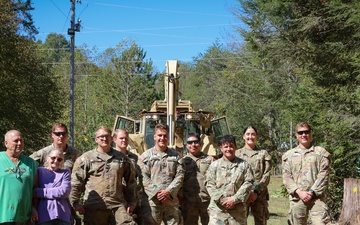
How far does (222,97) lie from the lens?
4878 cm

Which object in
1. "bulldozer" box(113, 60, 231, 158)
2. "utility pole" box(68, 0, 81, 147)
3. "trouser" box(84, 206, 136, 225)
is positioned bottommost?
"trouser" box(84, 206, 136, 225)

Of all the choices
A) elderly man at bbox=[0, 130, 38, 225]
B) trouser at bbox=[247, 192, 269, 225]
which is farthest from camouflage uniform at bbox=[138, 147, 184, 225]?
elderly man at bbox=[0, 130, 38, 225]

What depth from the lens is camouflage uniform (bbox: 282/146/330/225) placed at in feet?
28.4

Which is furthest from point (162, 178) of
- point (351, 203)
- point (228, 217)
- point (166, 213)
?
point (351, 203)

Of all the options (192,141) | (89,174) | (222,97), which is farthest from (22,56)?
(222,97)

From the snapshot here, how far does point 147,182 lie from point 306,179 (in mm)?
2331

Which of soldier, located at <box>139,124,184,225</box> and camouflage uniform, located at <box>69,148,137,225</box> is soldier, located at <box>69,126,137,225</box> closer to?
camouflage uniform, located at <box>69,148,137,225</box>

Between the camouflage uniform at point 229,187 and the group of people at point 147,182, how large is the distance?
0.01 meters

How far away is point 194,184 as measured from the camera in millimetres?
9828

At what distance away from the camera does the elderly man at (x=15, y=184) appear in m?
6.62

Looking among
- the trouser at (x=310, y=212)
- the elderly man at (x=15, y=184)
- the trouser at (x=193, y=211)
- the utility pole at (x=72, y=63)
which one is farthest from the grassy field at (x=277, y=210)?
the utility pole at (x=72, y=63)

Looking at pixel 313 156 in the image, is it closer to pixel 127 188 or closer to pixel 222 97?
pixel 127 188

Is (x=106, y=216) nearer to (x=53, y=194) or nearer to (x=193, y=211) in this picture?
(x=53, y=194)

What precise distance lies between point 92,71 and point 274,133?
24.5 m
